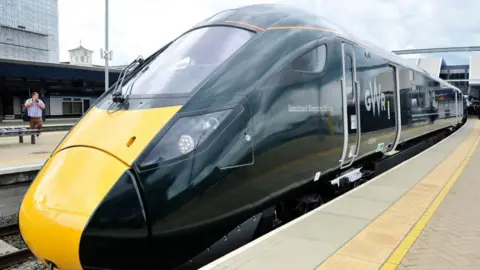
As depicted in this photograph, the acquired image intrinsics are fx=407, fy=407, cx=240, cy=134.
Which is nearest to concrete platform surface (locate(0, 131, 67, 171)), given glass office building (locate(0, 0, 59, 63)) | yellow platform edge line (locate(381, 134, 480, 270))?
yellow platform edge line (locate(381, 134, 480, 270))

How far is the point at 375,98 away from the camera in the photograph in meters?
6.96

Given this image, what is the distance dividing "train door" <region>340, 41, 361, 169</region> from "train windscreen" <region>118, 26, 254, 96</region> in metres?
1.88

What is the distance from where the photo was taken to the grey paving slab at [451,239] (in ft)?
12.6

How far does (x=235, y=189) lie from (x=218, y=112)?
715mm

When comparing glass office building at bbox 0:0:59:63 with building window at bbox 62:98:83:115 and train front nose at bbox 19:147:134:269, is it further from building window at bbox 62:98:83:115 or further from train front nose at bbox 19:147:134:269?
train front nose at bbox 19:147:134:269

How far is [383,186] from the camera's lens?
688 cm

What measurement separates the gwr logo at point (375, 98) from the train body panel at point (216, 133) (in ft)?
2.69

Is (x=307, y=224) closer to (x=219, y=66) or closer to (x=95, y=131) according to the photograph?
(x=219, y=66)

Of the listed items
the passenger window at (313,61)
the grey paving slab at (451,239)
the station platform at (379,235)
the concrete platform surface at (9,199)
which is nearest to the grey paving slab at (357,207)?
the station platform at (379,235)

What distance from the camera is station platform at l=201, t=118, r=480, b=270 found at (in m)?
3.62

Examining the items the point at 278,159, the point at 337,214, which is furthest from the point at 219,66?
the point at 337,214

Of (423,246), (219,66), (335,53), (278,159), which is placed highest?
(335,53)

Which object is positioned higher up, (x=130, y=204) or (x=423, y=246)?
(x=130, y=204)

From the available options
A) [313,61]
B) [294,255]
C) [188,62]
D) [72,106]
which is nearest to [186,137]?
[188,62]
